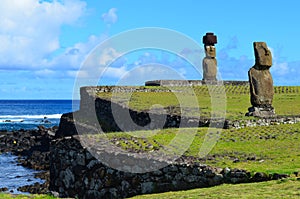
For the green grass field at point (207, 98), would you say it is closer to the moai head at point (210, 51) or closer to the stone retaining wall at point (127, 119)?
the stone retaining wall at point (127, 119)

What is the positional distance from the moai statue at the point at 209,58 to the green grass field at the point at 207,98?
1.98 metres

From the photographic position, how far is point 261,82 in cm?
2708

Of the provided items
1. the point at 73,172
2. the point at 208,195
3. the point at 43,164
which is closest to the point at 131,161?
the point at 73,172

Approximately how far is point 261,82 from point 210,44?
24.3 metres

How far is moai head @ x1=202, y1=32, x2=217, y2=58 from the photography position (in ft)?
165

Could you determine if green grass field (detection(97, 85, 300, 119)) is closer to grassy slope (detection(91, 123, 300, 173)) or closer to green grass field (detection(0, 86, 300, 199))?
green grass field (detection(0, 86, 300, 199))

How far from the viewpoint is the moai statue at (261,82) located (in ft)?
87.8

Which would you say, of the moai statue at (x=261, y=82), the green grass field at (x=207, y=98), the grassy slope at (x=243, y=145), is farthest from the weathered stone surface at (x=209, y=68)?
the grassy slope at (x=243, y=145)

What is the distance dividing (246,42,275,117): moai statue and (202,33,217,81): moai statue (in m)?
23.2

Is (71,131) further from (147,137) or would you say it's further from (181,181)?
(181,181)

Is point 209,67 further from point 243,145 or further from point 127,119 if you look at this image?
point 243,145

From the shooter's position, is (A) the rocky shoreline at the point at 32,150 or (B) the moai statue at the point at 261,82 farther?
(A) the rocky shoreline at the point at 32,150

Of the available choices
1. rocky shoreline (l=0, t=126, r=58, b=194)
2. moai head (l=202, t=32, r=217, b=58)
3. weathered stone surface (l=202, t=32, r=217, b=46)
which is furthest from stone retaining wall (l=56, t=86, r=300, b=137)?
weathered stone surface (l=202, t=32, r=217, b=46)

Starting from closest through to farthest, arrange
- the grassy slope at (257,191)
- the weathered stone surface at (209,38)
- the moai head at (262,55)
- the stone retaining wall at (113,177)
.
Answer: the grassy slope at (257,191)
the stone retaining wall at (113,177)
the moai head at (262,55)
the weathered stone surface at (209,38)
